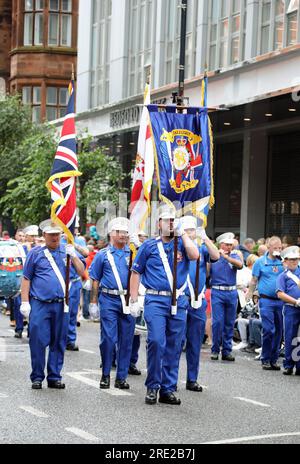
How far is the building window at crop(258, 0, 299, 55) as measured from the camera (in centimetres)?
2455

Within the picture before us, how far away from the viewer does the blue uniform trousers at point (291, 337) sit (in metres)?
14.9

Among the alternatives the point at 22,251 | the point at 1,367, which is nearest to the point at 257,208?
the point at 22,251

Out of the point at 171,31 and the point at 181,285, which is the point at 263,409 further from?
the point at 171,31

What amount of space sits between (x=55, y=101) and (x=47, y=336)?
3523 centimetres

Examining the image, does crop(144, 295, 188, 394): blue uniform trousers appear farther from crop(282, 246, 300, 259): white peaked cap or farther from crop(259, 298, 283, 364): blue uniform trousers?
crop(259, 298, 283, 364): blue uniform trousers

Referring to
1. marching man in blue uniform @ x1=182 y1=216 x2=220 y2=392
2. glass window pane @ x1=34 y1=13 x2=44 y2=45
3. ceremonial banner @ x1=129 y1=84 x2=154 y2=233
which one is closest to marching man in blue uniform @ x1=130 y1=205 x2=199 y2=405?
marching man in blue uniform @ x1=182 y1=216 x2=220 y2=392

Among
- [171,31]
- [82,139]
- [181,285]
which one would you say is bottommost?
[181,285]

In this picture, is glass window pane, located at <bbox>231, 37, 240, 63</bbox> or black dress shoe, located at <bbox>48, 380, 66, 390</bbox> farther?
glass window pane, located at <bbox>231, 37, 240, 63</bbox>

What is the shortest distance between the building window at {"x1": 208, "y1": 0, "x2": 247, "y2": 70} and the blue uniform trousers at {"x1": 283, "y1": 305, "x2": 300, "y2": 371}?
42.6 ft

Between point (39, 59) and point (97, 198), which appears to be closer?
point (97, 198)

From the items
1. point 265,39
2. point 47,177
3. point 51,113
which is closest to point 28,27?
point 51,113

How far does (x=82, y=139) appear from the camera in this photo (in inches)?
1249

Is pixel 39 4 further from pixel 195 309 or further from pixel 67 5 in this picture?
pixel 195 309
